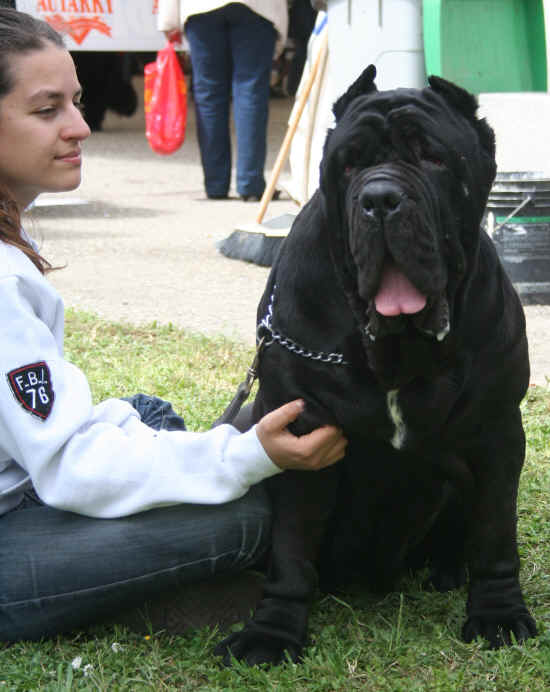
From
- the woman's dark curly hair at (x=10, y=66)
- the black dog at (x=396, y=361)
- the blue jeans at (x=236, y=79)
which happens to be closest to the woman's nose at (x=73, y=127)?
the woman's dark curly hair at (x=10, y=66)

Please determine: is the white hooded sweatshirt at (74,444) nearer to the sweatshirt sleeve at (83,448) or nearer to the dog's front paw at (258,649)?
the sweatshirt sleeve at (83,448)

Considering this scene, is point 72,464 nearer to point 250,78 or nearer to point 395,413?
point 395,413

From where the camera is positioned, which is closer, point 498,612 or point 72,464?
point 72,464

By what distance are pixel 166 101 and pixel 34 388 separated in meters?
6.64

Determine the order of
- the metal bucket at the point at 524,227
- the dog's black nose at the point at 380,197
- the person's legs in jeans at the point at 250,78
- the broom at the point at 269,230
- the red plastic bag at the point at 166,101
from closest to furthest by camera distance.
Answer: the dog's black nose at the point at 380,197, the metal bucket at the point at 524,227, the broom at the point at 269,230, the person's legs in jeans at the point at 250,78, the red plastic bag at the point at 166,101

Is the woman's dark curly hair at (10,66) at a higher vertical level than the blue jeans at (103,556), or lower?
higher

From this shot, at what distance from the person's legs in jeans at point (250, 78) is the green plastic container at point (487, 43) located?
107 inches

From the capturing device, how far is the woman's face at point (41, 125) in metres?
2.34

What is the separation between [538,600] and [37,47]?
171 centimetres

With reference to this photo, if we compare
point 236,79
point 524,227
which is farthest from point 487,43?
point 236,79

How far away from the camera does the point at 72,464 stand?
2.20 meters

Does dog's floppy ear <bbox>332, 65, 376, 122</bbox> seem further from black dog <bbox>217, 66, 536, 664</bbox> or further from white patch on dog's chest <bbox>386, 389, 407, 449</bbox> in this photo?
white patch on dog's chest <bbox>386, 389, 407, 449</bbox>

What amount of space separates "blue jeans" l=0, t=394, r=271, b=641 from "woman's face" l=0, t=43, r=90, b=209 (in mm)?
744

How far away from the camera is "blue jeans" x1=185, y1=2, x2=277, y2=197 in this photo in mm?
7875
